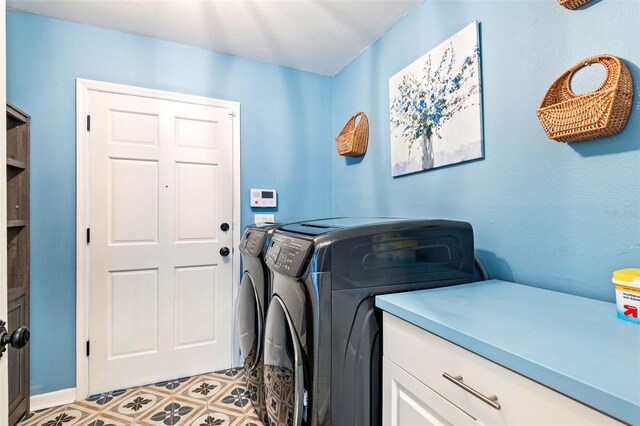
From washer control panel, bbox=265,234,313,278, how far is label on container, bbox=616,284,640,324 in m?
0.89

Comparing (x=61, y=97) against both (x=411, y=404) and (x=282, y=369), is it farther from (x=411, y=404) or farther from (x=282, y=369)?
(x=411, y=404)

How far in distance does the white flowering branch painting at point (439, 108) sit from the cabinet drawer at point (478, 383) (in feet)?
3.17

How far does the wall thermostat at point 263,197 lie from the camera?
8.29ft

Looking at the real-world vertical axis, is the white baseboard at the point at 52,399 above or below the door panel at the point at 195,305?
below

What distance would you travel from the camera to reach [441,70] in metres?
1.66

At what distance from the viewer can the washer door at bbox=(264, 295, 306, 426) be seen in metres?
1.12

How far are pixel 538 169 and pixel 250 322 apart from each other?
63.1 inches

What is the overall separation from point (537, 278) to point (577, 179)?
41 centimetres

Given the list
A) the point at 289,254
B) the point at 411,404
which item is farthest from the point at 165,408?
the point at 411,404

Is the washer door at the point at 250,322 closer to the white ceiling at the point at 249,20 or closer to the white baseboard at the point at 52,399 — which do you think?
the white baseboard at the point at 52,399

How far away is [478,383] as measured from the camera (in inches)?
29.9

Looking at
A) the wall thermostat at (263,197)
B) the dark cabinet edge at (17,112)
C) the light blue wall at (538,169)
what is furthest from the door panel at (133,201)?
the light blue wall at (538,169)

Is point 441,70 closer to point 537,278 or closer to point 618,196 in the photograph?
point 618,196

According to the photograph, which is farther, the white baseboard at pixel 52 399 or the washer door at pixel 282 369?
the white baseboard at pixel 52 399
